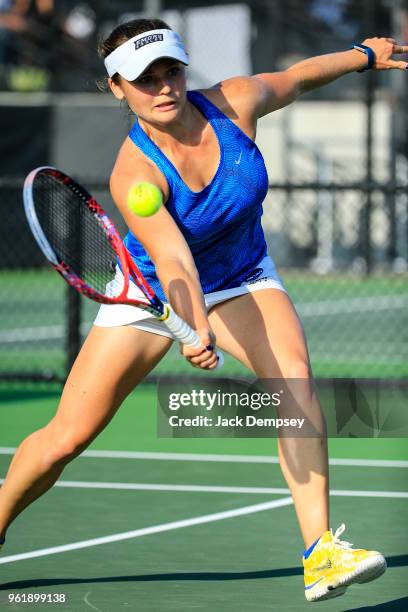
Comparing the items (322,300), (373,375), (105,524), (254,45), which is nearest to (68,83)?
(254,45)

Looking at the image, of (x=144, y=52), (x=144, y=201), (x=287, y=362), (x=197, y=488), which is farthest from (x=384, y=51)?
(x=197, y=488)

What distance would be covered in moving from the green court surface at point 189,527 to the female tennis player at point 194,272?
462mm

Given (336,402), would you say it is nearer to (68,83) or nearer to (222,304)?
(222,304)

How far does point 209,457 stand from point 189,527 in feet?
5.53

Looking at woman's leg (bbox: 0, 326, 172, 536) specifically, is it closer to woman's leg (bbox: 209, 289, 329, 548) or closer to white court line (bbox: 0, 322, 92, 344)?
woman's leg (bbox: 209, 289, 329, 548)

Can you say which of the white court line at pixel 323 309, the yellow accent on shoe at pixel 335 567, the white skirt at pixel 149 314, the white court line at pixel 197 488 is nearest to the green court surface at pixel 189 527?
the white court line at pixel 197 488

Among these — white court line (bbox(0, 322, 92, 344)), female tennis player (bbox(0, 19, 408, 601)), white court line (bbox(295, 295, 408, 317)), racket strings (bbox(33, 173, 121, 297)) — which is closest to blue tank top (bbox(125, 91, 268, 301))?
female tennis player (bbox(0, 19, 408, 601))

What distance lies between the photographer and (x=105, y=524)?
238 inches

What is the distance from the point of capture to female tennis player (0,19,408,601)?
4.38 meters

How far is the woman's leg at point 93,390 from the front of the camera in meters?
4.64

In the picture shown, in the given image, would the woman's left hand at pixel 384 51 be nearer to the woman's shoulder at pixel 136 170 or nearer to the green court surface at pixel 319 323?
the woman's shoulder at pixel 136 170

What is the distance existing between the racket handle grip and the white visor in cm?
82

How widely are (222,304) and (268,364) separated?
0.32m

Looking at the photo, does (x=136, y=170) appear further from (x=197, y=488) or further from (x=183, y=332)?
(x=197, y=488)
